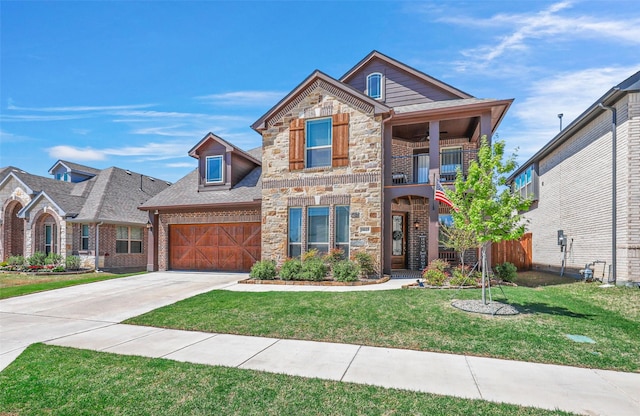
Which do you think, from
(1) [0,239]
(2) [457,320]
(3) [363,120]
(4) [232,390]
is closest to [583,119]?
(3) [363,120]

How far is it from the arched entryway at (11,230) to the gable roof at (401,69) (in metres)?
22.2

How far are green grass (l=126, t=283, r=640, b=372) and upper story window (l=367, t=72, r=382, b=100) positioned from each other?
10.4 m

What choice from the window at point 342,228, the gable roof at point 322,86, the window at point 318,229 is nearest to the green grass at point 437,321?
the window at point 342,228

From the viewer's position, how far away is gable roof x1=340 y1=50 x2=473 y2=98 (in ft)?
48.8

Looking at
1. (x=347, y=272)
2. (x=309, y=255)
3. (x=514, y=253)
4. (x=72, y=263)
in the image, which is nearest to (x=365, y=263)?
(x=347, y=272)

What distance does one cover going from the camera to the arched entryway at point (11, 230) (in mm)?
21083

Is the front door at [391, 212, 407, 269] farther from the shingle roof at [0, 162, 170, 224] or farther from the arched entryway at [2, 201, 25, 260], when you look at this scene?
the arched entryway at [2, 201, 25, 260]

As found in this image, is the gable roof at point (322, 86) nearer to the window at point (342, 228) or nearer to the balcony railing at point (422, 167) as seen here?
the balcony railing at point (422, 167)

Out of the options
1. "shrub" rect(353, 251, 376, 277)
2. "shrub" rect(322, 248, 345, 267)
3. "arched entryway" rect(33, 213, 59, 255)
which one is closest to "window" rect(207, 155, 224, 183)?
"shrub" rect(322, 248, 345, 267)

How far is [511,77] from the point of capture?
A: 1201 centimetres

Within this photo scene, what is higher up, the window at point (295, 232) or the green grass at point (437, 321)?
the window at point (295, 232)

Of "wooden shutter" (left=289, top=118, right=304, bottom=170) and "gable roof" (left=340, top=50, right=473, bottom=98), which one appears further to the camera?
"gable roof" (left=340, top=50, right=473, bottom=98)

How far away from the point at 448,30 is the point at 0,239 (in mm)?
28099

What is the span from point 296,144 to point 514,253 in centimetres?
1178
